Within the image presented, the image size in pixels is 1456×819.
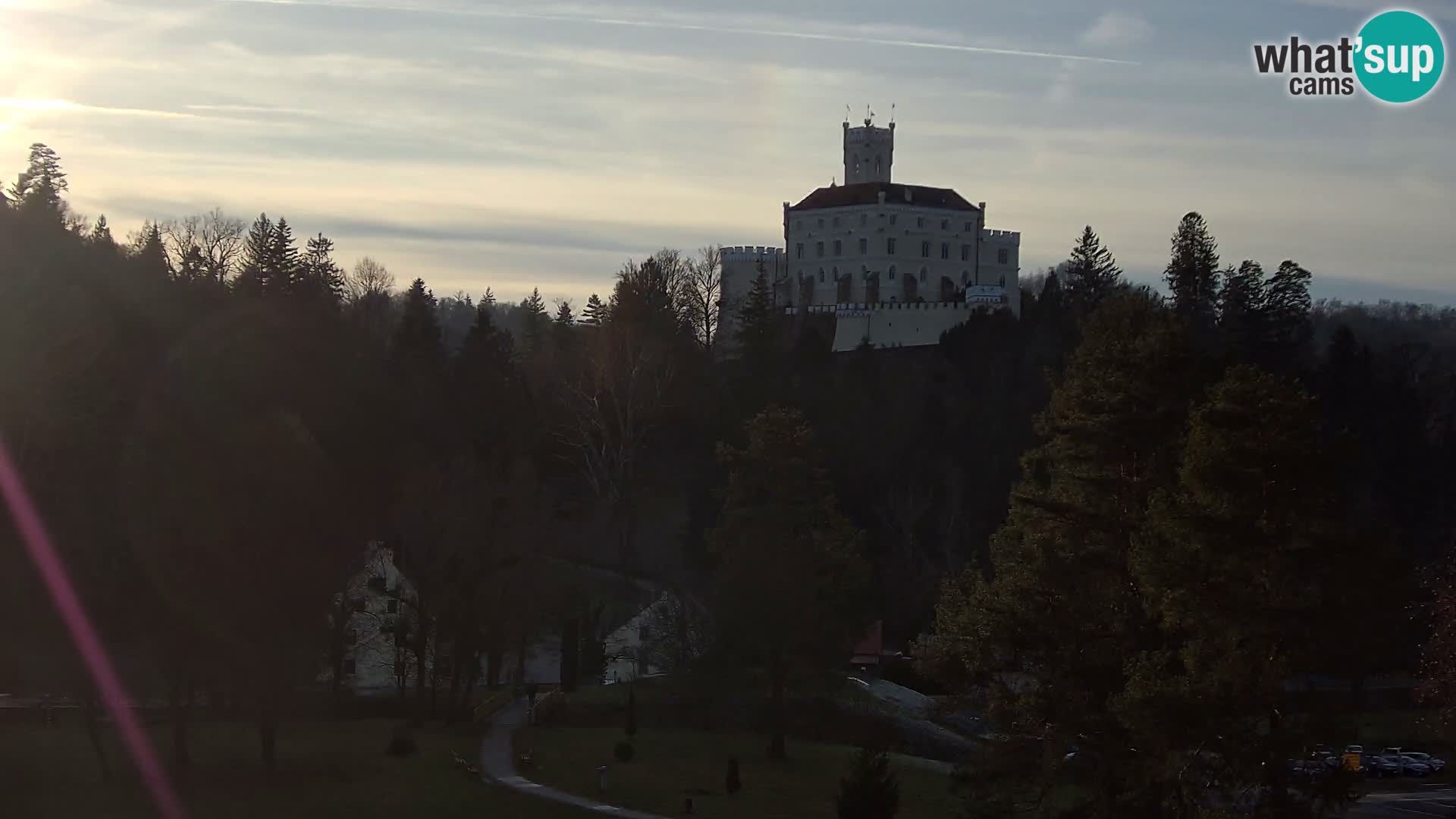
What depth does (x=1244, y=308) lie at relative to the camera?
271 ft

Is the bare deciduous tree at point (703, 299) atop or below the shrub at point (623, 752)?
atop

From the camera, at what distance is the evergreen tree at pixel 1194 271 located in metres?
88.2

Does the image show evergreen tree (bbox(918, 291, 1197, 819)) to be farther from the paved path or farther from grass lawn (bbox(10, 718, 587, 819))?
grass lawn (bbox(10, 718, 587, 819))

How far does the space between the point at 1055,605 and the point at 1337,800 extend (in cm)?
590

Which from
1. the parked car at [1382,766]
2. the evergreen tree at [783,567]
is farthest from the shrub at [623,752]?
the parked car at [1382,766]

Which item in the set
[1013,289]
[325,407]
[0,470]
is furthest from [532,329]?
[0,470]

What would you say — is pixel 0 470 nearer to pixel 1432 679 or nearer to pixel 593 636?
pixel 593 636

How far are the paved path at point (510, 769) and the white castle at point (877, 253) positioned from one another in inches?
2742

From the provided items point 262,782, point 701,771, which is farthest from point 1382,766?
point 262,782

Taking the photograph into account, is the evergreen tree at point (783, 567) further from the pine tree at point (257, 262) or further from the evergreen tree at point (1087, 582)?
the pine tree at point (257, 262)

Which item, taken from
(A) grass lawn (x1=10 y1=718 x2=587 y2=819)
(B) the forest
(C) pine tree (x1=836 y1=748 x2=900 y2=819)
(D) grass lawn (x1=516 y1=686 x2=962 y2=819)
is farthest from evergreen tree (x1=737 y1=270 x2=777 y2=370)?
(C) pine tree (x1=836 y1=748 x2=900 y2=819)

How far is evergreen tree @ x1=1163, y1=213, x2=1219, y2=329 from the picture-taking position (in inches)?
3472

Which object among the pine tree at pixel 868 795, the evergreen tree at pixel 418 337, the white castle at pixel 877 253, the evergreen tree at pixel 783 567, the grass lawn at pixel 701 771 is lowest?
the grass lawn at pixel 701 771

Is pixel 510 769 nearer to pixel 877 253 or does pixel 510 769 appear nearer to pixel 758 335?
pixel 758 335
